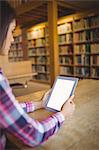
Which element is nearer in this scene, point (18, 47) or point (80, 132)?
point (80, 132)

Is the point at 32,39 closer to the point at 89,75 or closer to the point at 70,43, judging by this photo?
the point at 70,43

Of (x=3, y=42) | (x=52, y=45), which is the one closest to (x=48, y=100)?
(x=3, y=42)

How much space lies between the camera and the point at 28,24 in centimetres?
741

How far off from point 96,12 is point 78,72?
173cm

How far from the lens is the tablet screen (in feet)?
3.38

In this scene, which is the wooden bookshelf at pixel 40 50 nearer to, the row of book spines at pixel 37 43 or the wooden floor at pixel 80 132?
the row of book spines at pixel 37 43

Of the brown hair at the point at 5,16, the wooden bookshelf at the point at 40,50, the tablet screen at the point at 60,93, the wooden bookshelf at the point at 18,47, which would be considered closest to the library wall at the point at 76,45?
the wooden bookshelf at the point at 40,50

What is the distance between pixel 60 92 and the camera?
1091 millimetres

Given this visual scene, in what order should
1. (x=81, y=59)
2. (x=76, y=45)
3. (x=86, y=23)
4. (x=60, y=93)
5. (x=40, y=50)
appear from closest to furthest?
(x=60, y=93)
(x=86, y=23)
(x=81, y=59)
(x=76, y=45)
(x=40, y=50)

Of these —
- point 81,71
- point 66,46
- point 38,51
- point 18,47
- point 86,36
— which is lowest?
point 81,71

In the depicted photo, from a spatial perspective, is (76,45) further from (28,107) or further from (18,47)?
(28,107)

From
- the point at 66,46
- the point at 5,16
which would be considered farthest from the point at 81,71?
the point at 5,16

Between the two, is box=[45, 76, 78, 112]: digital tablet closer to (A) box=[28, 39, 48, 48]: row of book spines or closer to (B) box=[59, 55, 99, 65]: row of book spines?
(B) box=[59, 55, 99, 65]: row of book spines

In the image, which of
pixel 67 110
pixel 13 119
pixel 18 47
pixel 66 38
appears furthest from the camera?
pixel 18 47
